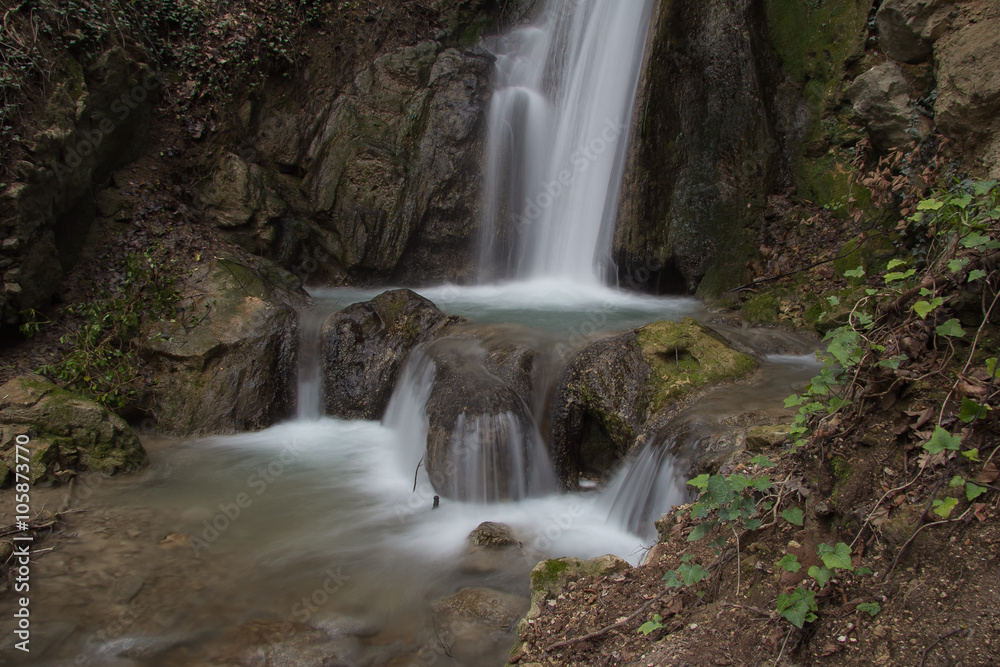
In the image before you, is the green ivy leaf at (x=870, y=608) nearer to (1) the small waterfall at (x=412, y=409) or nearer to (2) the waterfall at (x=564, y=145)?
(1) the small waterfall at (x=412, y=409)

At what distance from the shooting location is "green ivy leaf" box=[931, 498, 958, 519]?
2039 millimetres

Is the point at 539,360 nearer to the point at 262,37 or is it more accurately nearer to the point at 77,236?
the point at 77,236

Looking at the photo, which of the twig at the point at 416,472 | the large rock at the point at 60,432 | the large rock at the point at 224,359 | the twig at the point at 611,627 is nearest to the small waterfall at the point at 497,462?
the twig at the point at 416,472

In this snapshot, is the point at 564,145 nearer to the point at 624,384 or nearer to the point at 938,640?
the point at 624,384

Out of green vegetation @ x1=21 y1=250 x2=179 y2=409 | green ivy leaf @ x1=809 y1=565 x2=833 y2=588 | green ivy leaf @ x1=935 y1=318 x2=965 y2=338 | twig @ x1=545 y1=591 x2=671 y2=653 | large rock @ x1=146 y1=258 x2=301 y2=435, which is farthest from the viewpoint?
large rock @ x1=146 y1=258 x2=301 y2=435

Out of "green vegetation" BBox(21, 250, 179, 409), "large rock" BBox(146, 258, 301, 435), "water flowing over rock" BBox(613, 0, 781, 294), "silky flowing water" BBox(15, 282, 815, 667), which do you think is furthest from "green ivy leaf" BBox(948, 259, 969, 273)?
"green vegetation" BBox(21, 250, 179, 409)

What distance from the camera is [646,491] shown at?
15.7 feet

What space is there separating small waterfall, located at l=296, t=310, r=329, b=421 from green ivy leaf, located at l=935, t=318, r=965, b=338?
21.0 ft

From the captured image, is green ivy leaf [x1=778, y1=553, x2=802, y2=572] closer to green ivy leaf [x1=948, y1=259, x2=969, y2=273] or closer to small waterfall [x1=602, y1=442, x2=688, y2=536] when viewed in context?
green ivy leaf [x1=948, y1=259, x2=969, y2=273]

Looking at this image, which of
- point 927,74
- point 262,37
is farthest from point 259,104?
point 927,74

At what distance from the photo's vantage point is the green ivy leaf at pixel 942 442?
83.9 inches

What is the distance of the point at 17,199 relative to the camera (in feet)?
20.3

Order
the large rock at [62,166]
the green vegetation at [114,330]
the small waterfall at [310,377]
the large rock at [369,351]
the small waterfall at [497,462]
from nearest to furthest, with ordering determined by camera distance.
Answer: the small waterfall at [497,462]
the large rock at [62,166]
the green vegetation at [114,330]
the large rock at [369,351]
the small waterfall at [310,377]

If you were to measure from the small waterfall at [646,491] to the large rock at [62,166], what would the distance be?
21.2ft
